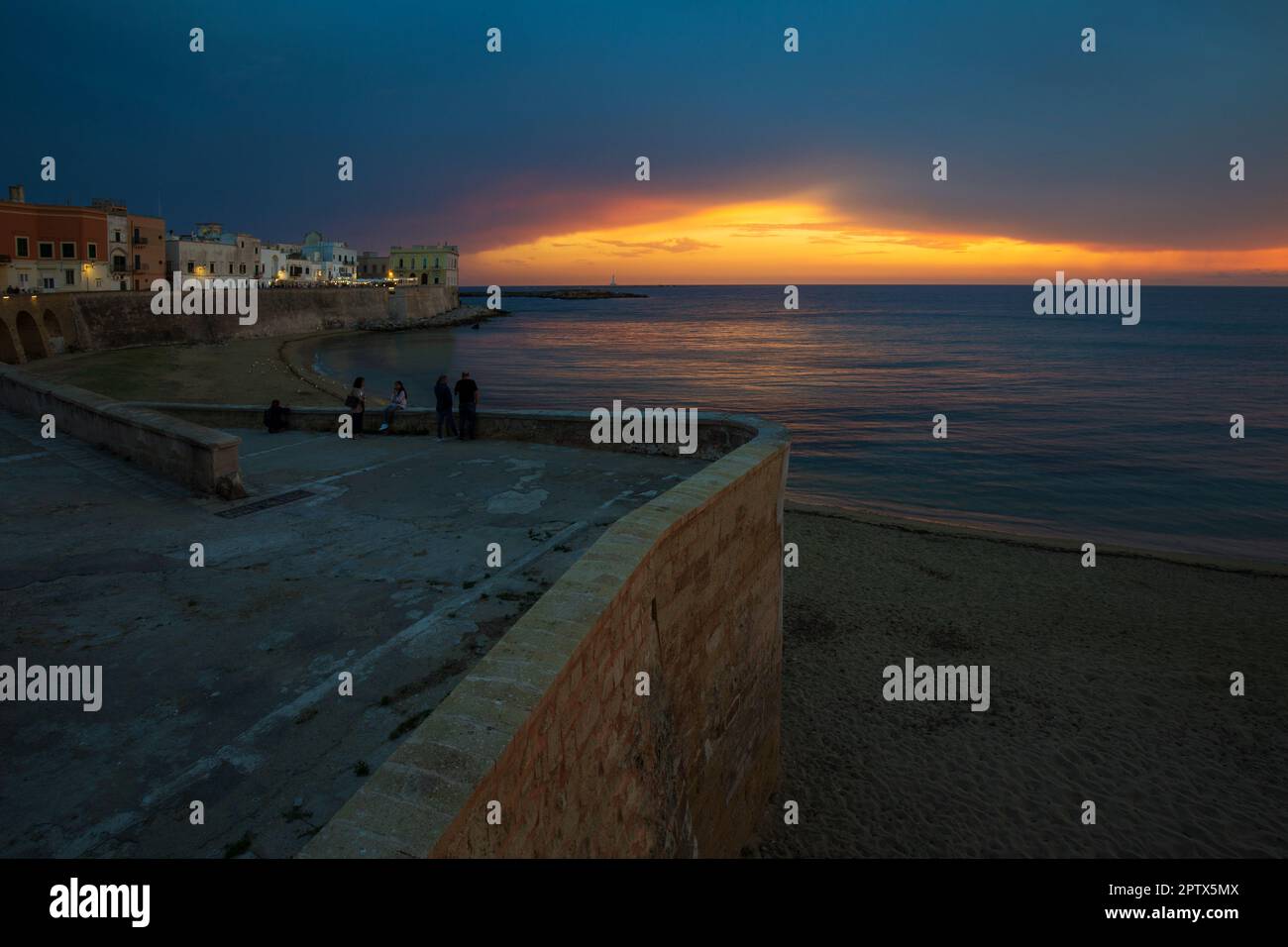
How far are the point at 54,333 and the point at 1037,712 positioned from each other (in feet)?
170

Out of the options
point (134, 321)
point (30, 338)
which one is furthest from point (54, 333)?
point (134, 321)

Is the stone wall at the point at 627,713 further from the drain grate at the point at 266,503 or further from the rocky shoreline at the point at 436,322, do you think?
the rocky shoreline at the point at 436,322

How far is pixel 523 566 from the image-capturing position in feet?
24.1

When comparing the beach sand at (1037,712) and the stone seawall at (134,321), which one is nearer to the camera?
the beach sand at (1037,712)

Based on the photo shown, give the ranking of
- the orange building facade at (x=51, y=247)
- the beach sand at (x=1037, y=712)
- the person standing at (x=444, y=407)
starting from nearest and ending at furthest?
the beach sand at (x=1037, y=712) < the person standing at (x=444, y=407) < the orange building facade at (x=51, y=247)

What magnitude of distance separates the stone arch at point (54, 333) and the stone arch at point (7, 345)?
14.1 ft

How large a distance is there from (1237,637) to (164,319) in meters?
59.2

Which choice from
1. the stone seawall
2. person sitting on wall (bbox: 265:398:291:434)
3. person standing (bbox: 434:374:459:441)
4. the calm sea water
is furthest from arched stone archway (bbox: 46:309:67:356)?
person standing (bbox: 434:374:459:441)

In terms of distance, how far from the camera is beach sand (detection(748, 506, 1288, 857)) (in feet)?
33.6

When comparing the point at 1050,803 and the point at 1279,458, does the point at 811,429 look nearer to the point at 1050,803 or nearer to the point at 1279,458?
the point at 1279,458

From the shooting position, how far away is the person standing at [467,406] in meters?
12.8

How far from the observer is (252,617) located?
633cm

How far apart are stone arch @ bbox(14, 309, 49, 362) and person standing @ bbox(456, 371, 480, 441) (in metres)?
40.4

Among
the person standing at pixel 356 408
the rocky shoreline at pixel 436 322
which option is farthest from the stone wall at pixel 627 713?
the rocky shoreline at pixel 436 322
